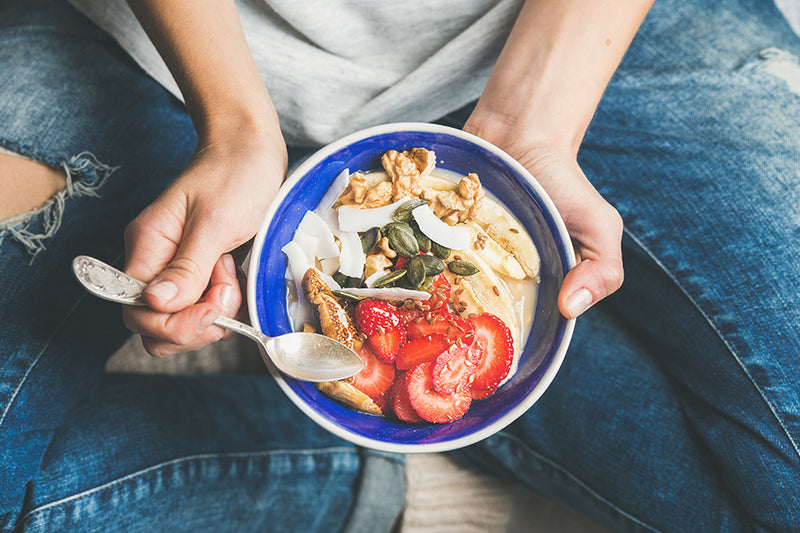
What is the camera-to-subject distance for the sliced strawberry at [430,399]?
0.77 metres

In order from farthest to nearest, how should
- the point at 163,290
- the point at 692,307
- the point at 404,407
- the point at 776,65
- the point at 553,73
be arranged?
1. the point at 776,65
2. the point at 692,307
3. the point at 553,73
4. the point at 404,407
5. the point at 163,290

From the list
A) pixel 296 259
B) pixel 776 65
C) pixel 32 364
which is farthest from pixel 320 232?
pixel 776 65

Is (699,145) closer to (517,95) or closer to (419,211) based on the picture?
(517,95)

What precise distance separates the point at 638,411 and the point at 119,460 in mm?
1019

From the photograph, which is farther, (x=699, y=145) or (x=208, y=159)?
(x=699, y=145)

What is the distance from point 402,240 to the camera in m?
0.82

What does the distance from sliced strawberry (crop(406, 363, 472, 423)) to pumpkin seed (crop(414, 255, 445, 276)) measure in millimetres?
132

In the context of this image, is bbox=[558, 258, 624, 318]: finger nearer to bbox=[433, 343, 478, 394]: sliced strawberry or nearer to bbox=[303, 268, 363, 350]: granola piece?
bbox=[433, 343, 478, 394]: sliced strawberry

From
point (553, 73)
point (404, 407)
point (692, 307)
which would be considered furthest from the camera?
point (692, 307)

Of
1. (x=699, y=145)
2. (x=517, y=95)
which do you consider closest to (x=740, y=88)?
(x=699, y=145)

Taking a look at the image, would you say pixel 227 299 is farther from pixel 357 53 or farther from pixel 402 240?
pixel 357 53

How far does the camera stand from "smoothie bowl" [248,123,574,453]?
766mm

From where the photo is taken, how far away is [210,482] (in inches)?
45.7

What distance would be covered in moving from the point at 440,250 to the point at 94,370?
0.76m
